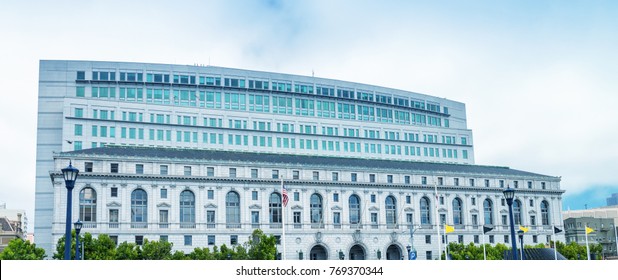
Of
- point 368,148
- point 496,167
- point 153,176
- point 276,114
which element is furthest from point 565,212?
point 153,176

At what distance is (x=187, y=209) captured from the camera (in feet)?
320

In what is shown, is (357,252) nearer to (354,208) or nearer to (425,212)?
(354,208)

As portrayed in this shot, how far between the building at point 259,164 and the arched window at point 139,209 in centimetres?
17

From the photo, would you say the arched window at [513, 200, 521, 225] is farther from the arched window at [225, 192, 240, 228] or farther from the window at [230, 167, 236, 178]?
the window at [230, 167, 236, 178]

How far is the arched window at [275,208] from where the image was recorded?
102 meters

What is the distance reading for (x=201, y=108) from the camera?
121500 mm

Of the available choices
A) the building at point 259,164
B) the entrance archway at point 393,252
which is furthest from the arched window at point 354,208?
the entrance archway at point 393,252

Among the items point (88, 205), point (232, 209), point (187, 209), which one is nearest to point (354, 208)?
point (232, 209)

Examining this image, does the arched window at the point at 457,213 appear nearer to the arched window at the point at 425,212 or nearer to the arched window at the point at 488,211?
the arched window at the point at 425,212

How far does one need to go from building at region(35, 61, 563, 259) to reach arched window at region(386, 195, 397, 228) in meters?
0.23

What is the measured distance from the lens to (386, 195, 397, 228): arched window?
10975 cm

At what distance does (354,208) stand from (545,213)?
39921 mm

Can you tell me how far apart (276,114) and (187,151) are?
85.2 feet
